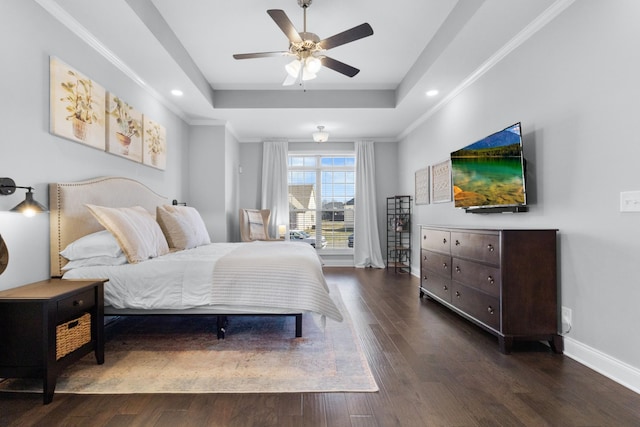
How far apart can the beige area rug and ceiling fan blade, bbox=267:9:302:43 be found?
2.40 metres

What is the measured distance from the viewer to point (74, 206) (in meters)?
2.52

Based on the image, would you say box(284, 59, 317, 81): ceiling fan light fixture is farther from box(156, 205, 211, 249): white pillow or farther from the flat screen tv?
box(156, 205, 211, 249): white pillow

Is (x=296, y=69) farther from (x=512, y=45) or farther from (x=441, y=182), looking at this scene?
(x=441, y=182)

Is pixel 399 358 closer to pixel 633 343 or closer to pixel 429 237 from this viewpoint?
pixel 633 343

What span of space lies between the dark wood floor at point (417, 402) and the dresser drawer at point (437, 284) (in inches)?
36.7

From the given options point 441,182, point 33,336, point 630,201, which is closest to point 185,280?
point 33,336

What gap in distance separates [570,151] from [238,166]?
528cm

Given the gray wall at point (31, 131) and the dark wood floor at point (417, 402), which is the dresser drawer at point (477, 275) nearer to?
the dark wood floor at point (417, 402)

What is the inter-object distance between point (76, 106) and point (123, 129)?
2.32 ft

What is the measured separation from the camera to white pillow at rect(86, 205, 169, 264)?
2.45 metres

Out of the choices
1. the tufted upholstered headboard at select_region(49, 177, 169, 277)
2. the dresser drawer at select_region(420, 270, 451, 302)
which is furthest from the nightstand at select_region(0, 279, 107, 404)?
the dresser drawer at select_region(420, 270, 451, 302)

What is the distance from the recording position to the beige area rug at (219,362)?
1858mm

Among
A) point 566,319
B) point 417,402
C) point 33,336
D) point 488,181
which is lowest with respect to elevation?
point 417,402

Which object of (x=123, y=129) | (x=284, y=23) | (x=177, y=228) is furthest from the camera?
(x=177, y=228)
